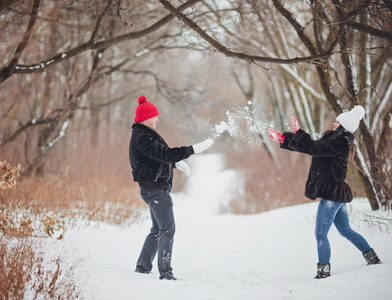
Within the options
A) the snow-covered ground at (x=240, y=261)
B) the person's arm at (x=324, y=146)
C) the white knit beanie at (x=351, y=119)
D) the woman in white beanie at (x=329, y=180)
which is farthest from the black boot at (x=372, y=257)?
the white knit beanie at (x=351, y=119)

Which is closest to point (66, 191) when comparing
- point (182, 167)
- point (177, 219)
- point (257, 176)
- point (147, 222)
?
point (147, 222)

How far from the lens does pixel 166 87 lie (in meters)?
10.7

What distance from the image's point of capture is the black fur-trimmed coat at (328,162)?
3678 millimetres

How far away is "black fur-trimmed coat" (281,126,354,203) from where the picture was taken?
3.68m

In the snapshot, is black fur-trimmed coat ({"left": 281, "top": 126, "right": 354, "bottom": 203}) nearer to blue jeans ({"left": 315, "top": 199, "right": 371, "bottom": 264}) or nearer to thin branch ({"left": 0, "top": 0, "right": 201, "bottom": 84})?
blue jeans ({"left": 315, "top": 199, "right": 371, "bottom": 264})

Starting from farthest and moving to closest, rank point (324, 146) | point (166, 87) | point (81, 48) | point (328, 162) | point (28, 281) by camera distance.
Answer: point (166, 87), point (81, 48), point (328, 162), point (324, 146), point (28, 281)

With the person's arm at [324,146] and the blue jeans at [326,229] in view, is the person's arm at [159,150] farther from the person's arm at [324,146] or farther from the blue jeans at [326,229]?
the blue jeans at [326,229]

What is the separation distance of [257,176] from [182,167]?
32.0ft

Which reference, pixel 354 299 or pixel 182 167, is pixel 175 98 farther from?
pixel 354 299

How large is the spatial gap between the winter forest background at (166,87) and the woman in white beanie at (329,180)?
0.74 m

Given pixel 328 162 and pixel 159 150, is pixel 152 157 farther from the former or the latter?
pixel 328 162

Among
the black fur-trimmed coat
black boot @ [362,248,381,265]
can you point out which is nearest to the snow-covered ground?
black boot @ [362,248,381,265]

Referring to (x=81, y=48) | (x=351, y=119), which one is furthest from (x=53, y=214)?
(x=351, y=119)

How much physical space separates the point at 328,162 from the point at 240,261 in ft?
7.49
